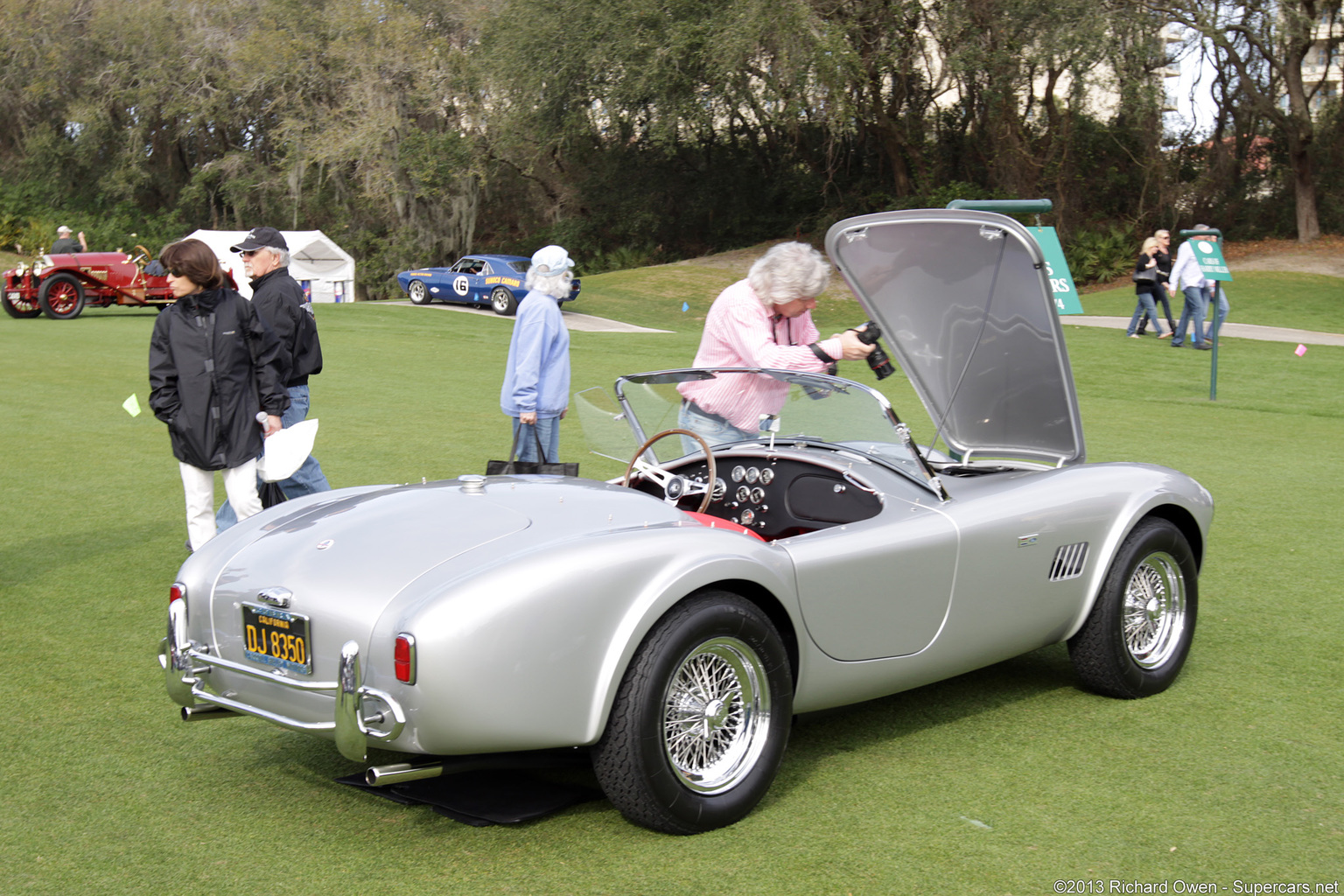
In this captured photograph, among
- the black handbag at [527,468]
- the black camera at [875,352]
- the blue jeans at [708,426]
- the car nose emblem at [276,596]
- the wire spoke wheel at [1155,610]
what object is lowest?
the wire spoke wheel at [1155,610]

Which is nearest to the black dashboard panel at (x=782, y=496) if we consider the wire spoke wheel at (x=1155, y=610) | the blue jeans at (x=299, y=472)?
the wire spoke wheel at (x=1155, y=610)

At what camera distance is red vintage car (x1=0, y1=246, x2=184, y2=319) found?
23406 millimetres

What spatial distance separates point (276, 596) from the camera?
3.42m

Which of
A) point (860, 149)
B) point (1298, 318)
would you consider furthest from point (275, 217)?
point (1298, 318)

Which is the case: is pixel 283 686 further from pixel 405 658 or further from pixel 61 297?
pixel 61 297

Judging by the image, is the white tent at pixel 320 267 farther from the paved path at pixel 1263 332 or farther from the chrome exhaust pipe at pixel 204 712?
the chrome exhaust pipe at pixel 204 712

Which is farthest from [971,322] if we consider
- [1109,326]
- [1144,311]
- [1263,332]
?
[1263,332]

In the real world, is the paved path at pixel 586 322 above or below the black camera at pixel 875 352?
below

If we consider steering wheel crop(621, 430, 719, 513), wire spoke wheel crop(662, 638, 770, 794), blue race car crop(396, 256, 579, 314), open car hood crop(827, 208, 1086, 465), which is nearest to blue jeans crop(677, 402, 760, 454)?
steering wheel crop(621, 430, 719, 513)

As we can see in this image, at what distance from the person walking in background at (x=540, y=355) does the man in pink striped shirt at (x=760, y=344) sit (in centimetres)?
149

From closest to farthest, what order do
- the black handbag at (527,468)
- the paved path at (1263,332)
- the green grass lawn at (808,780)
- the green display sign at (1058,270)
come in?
the green grass lawn at (808,780)
the black handbag at (527,468)
the green display sign at (1058,270)
the paved path at (1263,332)

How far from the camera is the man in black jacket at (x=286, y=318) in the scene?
252 inches

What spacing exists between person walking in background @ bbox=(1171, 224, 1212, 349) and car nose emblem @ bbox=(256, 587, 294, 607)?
16.8 metres

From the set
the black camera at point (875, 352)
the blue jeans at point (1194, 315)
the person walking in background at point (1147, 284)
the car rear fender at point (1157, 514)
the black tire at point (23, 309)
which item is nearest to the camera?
the car rear fender at point (1157, 514)
